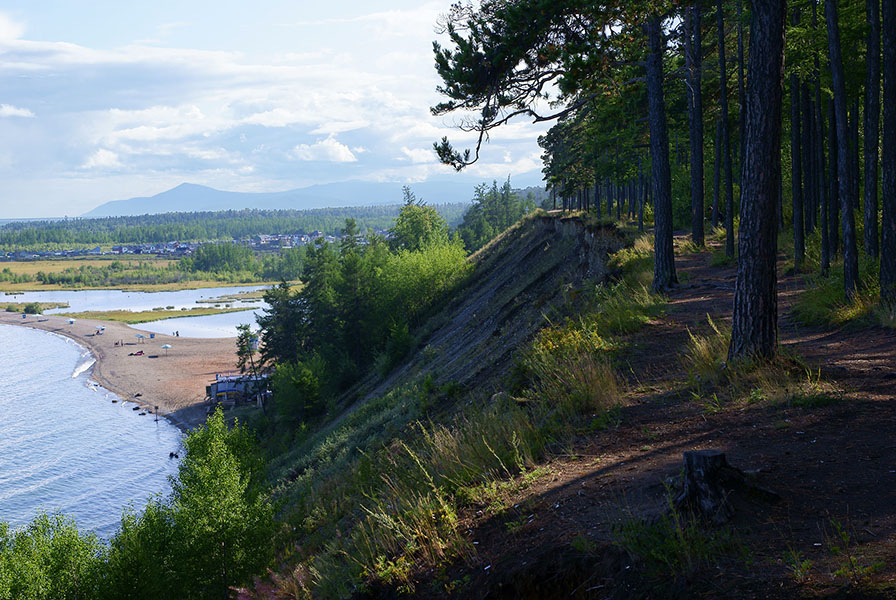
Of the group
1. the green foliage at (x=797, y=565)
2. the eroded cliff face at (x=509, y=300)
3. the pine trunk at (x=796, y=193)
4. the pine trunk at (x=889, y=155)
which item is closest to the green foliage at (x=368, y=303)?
the eroded cliff face at (x=509, y=300)

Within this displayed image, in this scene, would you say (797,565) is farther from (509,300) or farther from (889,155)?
(509,300)

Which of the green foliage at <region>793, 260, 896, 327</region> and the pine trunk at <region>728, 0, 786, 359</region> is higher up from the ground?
the pine trunk at <region>728, 0, 786, 359</region>

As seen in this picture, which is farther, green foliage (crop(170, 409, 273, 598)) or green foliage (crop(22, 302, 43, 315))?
green foliage (crop(22, 302, 43, 315))

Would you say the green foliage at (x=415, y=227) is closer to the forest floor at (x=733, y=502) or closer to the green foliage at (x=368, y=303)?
the green foliage at (x=368, y=303)

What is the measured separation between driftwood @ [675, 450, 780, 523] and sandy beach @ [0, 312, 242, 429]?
193ft

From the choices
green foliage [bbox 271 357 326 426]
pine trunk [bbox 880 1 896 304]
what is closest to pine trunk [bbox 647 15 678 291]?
pine trunk [bbox 880 1 896 304]

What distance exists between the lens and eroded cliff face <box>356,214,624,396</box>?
21.7 meters

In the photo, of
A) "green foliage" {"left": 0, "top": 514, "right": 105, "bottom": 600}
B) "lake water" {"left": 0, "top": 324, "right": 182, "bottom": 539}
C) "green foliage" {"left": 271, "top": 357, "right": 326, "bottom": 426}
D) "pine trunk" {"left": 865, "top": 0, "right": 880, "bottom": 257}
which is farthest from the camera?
"green foliage" {"left": 271, "top": 357, "right": 326, "bottom": 426}

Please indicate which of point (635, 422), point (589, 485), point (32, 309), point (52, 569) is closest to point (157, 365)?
point (52, 569)

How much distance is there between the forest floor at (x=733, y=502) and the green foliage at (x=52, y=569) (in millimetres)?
17570

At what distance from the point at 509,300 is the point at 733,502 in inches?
1191

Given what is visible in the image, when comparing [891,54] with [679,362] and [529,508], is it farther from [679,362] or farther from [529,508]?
[529,508]

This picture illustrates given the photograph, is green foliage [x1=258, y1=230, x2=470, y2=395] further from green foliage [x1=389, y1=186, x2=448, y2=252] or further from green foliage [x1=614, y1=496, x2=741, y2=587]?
green foliage [x1=614, y1=496, x2=741, y2=587]

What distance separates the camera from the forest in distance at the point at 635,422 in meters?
5.07
